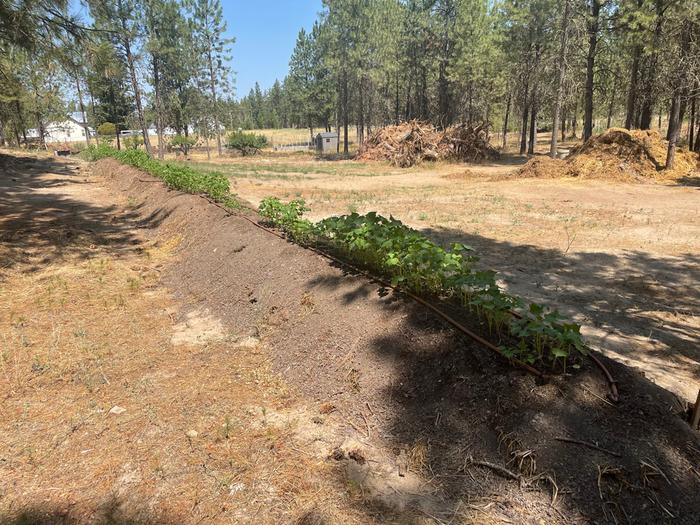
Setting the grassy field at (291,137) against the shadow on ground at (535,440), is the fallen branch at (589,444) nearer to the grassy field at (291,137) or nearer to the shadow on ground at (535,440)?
the shadow on ground at (535,440)

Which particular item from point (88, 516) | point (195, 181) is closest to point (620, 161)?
point (195, 181)

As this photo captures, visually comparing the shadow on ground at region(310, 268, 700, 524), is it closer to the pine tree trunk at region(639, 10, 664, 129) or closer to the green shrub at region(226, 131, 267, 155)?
the pine tree trunk at region(639, 10, 664, 129)

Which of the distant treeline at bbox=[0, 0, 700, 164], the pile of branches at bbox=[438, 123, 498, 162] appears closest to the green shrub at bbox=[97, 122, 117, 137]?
the distant treeline at bbox=[0, 0, 700, 164]

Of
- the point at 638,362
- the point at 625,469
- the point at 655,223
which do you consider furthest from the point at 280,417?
the point at 655,223

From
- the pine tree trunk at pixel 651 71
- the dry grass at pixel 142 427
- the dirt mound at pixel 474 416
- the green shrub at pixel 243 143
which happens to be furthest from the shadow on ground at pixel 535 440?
the green shrub at pixel 243 143

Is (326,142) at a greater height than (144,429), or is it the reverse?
(326,142)

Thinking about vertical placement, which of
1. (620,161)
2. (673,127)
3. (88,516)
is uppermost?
(673,127)

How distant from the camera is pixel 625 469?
7.40 feet

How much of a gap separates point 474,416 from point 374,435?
68 centimetres

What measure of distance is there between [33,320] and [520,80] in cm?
2978

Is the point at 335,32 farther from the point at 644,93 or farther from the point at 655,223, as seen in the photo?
the point at 655,223

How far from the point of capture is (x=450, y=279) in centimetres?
361

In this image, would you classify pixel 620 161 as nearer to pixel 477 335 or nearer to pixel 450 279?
pixel 450 279

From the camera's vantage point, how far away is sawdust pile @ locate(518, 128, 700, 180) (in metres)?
16.9
